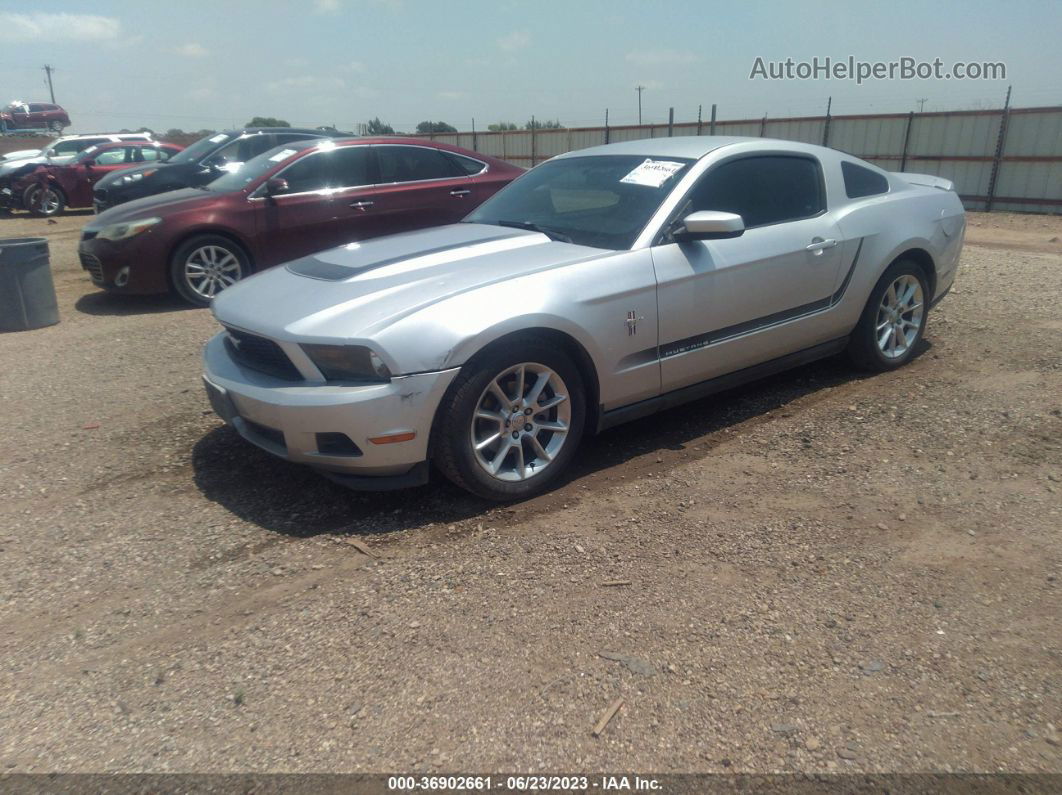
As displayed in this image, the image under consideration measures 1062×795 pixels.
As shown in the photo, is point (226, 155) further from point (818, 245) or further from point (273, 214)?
point (818, 245)

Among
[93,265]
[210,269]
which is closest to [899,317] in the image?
[210,269]

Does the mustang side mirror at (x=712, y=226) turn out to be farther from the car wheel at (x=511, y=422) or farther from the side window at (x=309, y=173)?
the side window at (x=309, y=173)

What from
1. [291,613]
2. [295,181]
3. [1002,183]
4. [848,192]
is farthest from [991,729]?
[1002,183]

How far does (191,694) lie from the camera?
259 centimetres

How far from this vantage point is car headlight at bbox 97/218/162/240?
761cm

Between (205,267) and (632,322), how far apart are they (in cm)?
538

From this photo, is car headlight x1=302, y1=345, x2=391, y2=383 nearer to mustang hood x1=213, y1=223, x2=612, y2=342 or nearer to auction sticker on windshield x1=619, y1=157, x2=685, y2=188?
mustang hood x1=213, y1=223, x2=612, y2=342

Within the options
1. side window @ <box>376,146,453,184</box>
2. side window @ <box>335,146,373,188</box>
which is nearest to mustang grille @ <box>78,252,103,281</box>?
side window @ <box>335,146,373,188</box>

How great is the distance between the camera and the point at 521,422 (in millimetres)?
3777

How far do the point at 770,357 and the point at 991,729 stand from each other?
8.93 feet

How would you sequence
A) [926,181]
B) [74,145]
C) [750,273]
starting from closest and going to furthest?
[750,273], [926,181], [74,145]

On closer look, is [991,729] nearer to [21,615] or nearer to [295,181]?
[21,615]

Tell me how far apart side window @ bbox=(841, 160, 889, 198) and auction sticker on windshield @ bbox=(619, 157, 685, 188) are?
4.46 feet

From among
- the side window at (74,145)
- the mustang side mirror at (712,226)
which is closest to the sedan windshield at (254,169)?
the mustang side mirror at (712,226)
